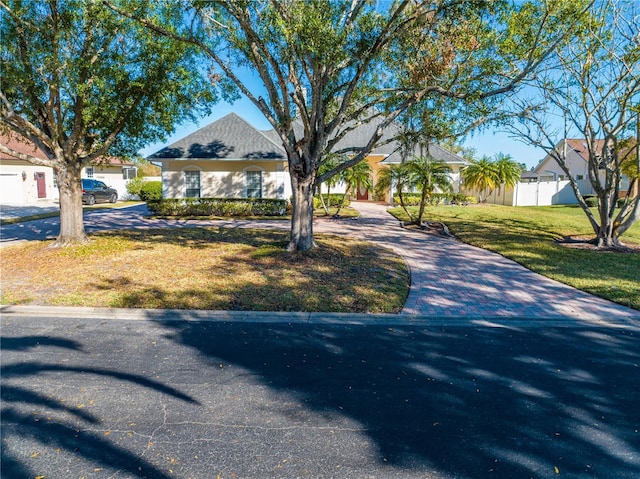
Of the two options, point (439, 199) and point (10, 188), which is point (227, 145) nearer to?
point (439, 199)

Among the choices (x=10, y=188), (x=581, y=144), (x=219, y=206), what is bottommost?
(x=219, y=206)

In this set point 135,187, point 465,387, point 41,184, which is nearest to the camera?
point 465,387

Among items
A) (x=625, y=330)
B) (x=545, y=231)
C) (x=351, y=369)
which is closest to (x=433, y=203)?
(x=545, y=231)

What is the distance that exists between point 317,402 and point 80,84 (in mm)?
8909

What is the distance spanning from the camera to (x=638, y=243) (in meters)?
13.0

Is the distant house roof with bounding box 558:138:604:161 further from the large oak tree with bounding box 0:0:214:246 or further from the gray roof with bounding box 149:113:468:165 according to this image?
the large oak tree with bounding box 0:0:214:246

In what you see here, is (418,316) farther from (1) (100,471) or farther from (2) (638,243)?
(2) (638,243)

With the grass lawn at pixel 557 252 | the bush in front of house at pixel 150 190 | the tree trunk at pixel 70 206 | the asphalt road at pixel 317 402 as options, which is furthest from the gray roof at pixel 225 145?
the asphalt road at pixel 317 402

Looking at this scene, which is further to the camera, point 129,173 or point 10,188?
point 129,173

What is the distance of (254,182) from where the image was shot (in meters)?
21.0

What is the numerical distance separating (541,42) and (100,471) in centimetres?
1071

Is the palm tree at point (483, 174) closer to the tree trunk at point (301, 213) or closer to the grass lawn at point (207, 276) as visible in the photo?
the grass lawn at point (207, 276)

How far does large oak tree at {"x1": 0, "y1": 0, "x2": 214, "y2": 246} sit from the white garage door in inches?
831

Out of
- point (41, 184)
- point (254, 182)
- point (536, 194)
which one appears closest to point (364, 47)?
point (254, 182)
